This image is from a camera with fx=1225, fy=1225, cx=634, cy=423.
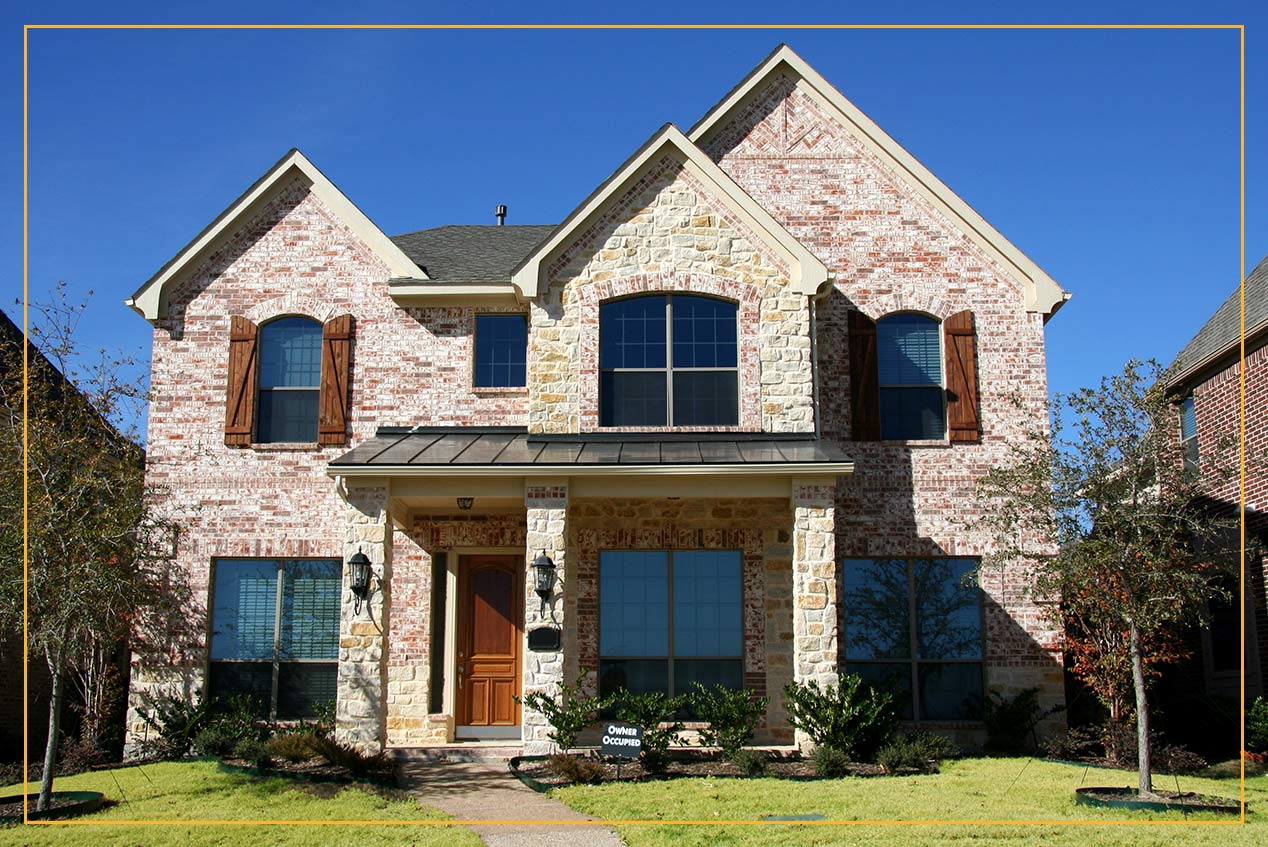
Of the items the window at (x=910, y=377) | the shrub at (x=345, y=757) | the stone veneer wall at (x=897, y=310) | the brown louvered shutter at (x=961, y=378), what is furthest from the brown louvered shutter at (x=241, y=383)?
the brown louvered shutter at (x=961, y=378)

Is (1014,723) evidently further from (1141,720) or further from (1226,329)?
(1226,329)

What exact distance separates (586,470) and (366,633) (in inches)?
130

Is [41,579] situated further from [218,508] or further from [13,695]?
[13,695]

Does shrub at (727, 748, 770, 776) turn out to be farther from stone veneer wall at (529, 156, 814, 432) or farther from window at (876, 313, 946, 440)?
window at (876, 313, 946, 440)

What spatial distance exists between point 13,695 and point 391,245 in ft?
29.9

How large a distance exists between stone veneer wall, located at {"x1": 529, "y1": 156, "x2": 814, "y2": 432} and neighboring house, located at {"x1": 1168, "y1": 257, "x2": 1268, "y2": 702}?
5183mm

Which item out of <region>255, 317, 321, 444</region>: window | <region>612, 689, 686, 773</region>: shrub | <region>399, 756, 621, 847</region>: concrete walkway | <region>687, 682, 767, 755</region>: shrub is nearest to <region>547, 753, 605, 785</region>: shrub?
<region>399, 756, 621, 847</region>: concrete walkway

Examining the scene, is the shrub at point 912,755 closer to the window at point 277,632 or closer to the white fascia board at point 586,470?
the white fascia board at point 586,470

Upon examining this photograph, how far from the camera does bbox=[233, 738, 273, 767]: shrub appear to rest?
13531mm

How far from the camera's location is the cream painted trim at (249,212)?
57.9ft

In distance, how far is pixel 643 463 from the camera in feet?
48.6

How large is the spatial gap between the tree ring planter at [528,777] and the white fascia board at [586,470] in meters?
3.32

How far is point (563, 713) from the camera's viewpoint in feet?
46.5

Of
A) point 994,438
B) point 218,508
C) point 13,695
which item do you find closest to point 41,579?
point 218,508
